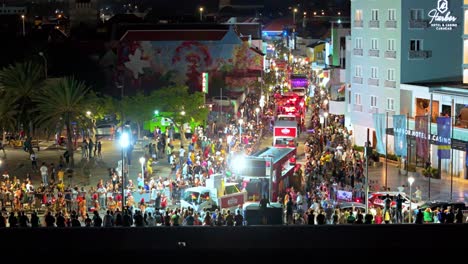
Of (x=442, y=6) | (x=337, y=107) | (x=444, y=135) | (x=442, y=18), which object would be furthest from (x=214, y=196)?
(x=337, y=107)

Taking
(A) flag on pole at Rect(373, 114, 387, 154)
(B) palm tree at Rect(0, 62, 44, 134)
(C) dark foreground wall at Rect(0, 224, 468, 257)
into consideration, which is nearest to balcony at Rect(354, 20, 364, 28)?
(A) flag on pole at Rect(373, 114, 387, 154)

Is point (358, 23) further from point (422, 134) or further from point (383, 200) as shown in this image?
point (383, 200)

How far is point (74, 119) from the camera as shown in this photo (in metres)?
45.4

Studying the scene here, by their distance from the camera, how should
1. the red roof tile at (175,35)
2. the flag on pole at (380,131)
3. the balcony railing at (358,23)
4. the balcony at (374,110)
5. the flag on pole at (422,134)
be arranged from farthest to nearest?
the red roof tile at (175,35) → the balcony railing at (358,23) → the balcony at (374,110) → the flag on pole at (380,131) → the flag on pole at (422,134)

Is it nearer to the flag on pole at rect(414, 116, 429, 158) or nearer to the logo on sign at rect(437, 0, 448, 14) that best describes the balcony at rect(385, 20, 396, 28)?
the logo on sign at rect(437, 0, 448, 14)

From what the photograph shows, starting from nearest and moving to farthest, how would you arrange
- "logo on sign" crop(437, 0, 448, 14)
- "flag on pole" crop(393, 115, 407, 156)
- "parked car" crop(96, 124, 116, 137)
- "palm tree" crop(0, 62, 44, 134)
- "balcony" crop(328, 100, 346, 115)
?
"flag on pole" crop(393, 115, 407, 156), "logo on sign" crop(437, 0, 448, 14), "palm tree" crop(0, 62, 44, 134), "parked car" crop(96, 124, 116, 137), "balcony" crop(328, 100, 346, 115)

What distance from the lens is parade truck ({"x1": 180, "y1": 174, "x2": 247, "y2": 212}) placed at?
98.6ft

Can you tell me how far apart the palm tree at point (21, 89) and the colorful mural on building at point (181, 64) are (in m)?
14.6

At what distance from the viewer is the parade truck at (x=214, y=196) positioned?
30.1 metres

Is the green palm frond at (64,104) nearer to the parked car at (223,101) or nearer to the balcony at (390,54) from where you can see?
the balcony at (390,54)

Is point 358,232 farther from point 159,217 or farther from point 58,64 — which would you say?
point 58,64

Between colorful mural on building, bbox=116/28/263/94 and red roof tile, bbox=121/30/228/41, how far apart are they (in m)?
0.62

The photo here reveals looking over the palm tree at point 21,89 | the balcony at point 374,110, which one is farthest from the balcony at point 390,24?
the palm tree at point 21,89

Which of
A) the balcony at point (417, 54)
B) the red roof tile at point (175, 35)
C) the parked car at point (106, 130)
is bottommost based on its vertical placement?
the parked car at point (106, 130)
